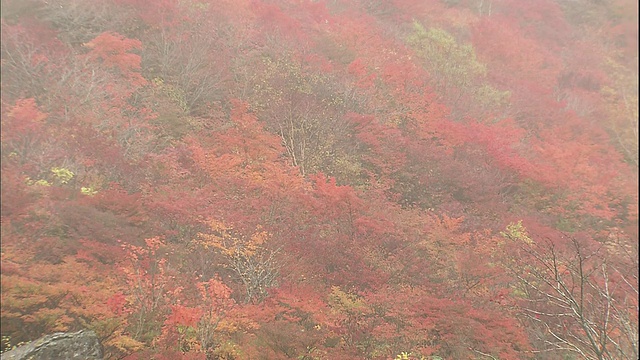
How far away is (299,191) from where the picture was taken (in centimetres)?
1300

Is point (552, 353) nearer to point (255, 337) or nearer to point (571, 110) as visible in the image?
point (255, 337)

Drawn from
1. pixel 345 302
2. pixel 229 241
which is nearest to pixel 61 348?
pixel 229 241

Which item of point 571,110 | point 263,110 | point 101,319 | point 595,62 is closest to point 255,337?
point 101,319

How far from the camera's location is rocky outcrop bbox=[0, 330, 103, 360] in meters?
6.77

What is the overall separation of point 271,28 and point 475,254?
50.8 feet

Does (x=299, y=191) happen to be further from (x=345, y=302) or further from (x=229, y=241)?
(x=345, y=302)

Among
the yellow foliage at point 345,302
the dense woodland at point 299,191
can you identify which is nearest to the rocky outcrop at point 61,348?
the dense woodland at point 299,191

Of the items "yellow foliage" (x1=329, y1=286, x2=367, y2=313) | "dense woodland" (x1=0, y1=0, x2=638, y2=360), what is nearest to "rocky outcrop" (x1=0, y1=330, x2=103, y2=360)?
"dense woodland" (x1=0, y1=0, x2=638, y2=360)

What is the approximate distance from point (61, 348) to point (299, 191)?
25.0 feet

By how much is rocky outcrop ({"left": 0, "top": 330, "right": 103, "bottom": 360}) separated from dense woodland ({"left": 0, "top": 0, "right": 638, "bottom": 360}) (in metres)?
0.42

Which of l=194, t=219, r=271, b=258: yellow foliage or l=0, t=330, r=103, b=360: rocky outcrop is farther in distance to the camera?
l=194, t=219, r=271, b=258: yellow foliage

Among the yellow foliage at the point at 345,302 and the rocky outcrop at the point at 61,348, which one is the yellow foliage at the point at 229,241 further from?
the rocky outcrop at the point at 61,348

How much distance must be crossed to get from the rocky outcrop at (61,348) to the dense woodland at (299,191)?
42 centimetres

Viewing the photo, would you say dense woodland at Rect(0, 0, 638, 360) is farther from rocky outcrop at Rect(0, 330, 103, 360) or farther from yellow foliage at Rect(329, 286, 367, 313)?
rocky outcrop at Rect(0, 330, 103, 360)
